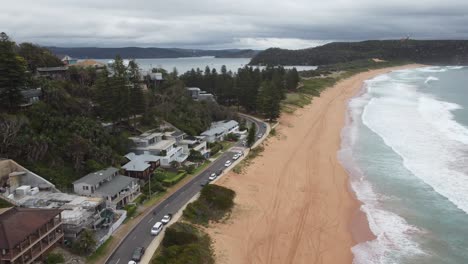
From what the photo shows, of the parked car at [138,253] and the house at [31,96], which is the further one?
the house at [31,96]

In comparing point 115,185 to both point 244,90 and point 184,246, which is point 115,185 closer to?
point 184,246

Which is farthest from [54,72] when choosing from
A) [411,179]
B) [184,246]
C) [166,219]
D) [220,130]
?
[411,179]

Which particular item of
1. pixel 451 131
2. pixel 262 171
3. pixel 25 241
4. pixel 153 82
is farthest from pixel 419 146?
pixel 25 241

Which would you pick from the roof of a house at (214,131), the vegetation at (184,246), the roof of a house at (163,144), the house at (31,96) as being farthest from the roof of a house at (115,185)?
the roof of a house at (214,131)

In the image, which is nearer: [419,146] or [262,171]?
[262,171]

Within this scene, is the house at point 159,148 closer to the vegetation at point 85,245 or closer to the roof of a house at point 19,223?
the vegetation at point 85,245

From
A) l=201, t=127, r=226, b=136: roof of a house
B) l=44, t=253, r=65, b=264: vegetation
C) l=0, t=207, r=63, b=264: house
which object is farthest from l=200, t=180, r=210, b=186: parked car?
l=44, t=253, r=65, b=264: vegetation

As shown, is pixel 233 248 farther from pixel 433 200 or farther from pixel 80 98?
pixel 80 98
